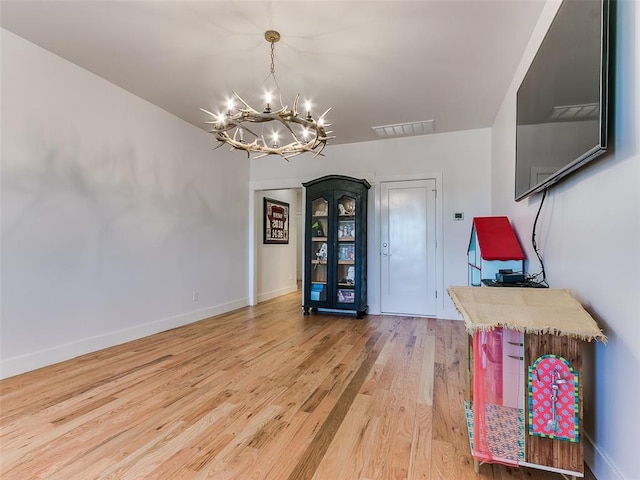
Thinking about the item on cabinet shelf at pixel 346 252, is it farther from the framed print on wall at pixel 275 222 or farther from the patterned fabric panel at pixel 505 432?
the patterned fabric panel at pixel 505 432

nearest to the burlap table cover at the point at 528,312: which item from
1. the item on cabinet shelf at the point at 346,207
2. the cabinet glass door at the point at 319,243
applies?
the item on cabinet shelf at the point at 346,207

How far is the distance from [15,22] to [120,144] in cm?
117

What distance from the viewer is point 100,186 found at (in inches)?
125

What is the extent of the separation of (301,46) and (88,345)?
10.7 ft

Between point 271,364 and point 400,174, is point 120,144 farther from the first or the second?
point 400,174

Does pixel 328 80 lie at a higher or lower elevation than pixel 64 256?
higher

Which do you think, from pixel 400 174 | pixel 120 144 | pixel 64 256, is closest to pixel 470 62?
pixel 400 174

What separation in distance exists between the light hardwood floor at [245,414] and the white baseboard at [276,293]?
2532 millimetres

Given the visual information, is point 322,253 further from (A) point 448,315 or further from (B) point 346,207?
(A) point 448,315

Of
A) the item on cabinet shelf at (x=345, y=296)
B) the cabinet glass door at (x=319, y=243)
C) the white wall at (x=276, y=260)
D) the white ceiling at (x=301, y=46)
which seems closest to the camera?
the white ceiling at (x=301, y=46)

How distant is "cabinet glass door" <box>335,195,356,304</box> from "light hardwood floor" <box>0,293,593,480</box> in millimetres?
1421

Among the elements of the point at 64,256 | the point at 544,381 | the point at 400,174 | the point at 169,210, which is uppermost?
the point at 400,174

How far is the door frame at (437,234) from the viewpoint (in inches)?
177

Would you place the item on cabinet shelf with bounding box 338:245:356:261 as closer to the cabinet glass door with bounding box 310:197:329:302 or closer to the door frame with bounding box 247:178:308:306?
the cabinet glass door with bounding box 310:197:329:302
